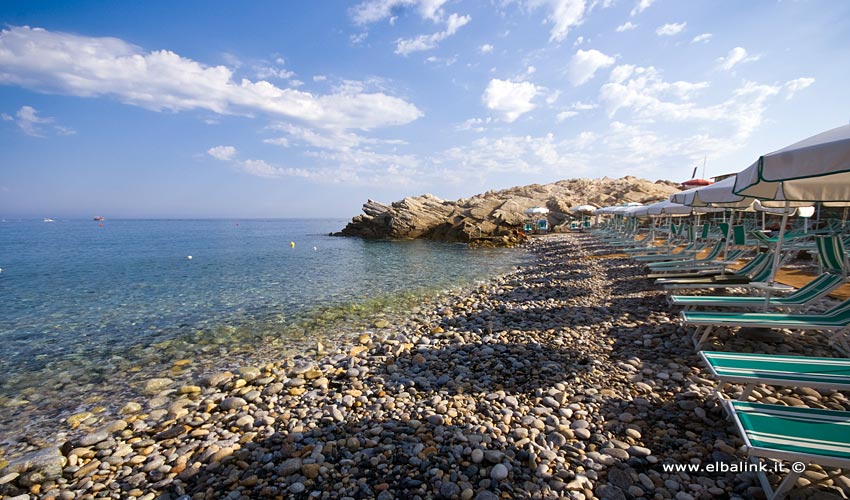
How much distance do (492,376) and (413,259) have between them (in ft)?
56.7

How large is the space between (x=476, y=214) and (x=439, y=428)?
112ft

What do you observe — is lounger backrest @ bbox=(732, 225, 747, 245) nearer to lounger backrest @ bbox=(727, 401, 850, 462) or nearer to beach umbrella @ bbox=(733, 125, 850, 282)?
beach umbrella @ bbox=(733, 125, 850, 282)

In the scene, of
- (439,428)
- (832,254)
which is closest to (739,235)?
(832,254)

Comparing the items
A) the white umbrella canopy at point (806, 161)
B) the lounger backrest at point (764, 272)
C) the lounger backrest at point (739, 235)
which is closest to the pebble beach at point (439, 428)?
the lounger backrest at point (764, 272)

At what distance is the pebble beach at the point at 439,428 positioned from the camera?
10.0 feet

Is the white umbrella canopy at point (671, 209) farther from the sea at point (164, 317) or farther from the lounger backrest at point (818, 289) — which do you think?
the lounger backrest at point (818, 289)

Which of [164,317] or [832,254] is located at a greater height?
[832,254]

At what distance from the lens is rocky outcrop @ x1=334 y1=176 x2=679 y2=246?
33.8 m

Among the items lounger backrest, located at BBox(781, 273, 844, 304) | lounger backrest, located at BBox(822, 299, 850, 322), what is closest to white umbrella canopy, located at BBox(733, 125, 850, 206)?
lounger backrest, located at BBox(781, 273, 844, 304)

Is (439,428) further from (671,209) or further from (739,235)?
(671,209)

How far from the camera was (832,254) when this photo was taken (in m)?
6.04

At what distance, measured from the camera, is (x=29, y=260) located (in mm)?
25484

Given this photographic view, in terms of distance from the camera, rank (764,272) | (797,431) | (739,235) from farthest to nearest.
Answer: (739,235) < (764,272) < (797,431)

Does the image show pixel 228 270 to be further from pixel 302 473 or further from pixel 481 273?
pixel 302 473
